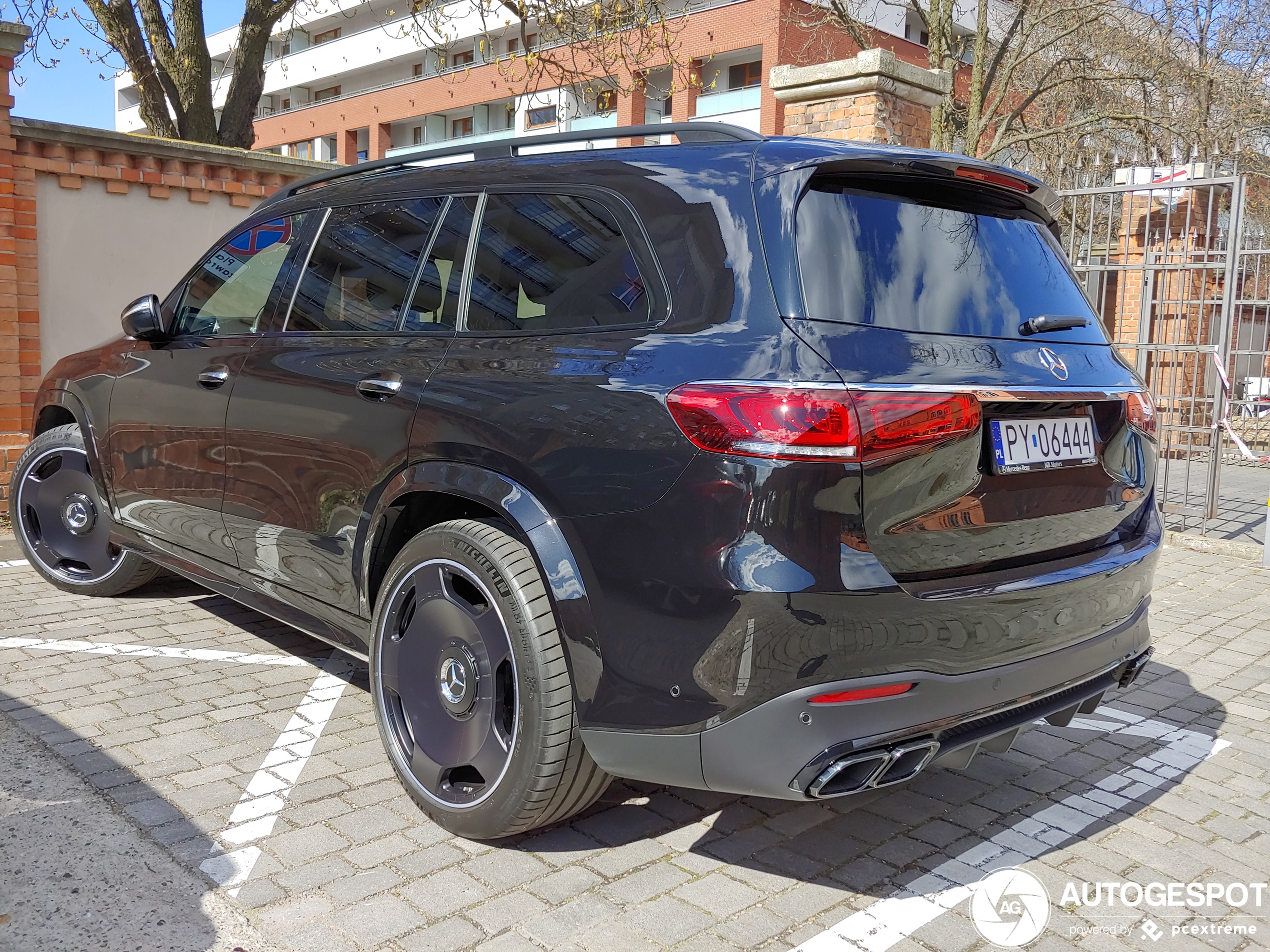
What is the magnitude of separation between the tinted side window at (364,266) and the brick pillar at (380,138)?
1933 inches

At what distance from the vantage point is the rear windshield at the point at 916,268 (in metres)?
2.61

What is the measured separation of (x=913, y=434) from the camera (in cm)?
246

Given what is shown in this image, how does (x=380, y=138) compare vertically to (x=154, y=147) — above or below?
above

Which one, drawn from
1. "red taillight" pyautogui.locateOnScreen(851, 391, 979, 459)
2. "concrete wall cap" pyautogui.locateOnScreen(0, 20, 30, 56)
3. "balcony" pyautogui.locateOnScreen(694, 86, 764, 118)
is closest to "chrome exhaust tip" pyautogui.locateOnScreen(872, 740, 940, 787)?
"red taillight" pyautogui.locateOnScreen(851, 391, 979, 459)

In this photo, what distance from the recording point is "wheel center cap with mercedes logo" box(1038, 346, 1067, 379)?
9.36 feet

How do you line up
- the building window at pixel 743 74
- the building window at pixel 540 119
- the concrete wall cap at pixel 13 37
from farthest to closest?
the building window at pixel 540 119
the building window at pixel 743 74
the concrete wall cap at pixel 13 37

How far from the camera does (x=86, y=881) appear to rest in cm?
279

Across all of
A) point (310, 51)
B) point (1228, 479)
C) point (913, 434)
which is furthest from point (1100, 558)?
point (310, 51)

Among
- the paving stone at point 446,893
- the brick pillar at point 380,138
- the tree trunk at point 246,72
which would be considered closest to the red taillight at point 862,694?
the paving stone at point 446,893

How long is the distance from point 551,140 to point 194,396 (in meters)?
1.90

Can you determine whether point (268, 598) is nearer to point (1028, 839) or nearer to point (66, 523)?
point (66, 523)

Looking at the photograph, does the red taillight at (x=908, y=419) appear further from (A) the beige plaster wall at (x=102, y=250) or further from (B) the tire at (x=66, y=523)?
(A) the beige plaster wall at (x=102, y=250)

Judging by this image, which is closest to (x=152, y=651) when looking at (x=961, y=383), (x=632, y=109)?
(x=961, y=383)

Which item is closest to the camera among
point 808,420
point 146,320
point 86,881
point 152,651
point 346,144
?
point 808,420
